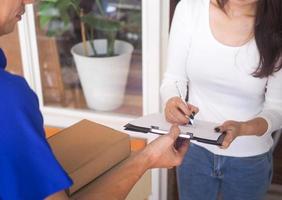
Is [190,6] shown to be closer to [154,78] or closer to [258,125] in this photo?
[258,125]

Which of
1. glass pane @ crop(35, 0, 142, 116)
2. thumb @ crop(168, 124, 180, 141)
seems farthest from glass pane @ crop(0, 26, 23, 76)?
thumb @ crop(168, 124, 180, 141)

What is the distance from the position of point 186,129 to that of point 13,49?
4.55 ft

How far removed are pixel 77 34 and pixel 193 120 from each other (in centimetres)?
112

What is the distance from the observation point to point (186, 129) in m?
1.31

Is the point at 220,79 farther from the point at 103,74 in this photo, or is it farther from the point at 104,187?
the point at 103,74

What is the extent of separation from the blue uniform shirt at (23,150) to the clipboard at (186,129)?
1.47 ft

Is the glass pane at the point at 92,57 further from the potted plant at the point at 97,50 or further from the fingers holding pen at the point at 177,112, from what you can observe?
the fingers holding pen at the point at 177,112

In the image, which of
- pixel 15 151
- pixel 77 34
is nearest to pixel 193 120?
pixel 15 151

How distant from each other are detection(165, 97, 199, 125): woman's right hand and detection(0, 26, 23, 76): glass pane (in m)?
1.21

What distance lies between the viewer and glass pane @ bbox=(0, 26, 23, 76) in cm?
233

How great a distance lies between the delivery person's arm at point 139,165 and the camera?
1.06 m

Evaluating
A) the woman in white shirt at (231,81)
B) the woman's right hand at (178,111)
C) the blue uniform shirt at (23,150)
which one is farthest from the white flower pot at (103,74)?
the blue uniform shirt at (23,150)

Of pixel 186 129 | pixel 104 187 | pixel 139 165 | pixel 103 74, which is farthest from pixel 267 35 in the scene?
pixel 103 74

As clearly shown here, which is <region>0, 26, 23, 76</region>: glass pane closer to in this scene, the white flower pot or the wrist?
the white flower pot
